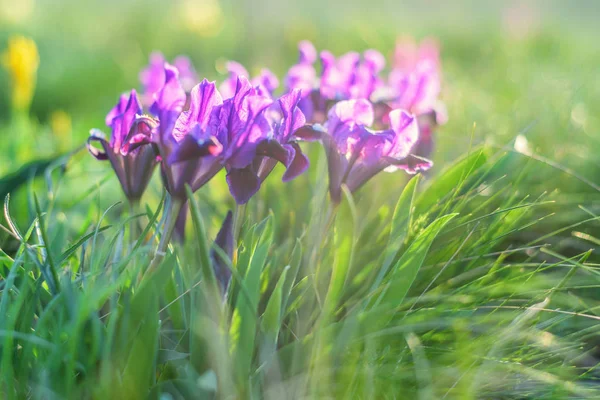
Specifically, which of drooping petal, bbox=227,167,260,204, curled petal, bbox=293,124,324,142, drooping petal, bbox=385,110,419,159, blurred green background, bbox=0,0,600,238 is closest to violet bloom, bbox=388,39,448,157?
blurred green background, bbox=0,0,600,238

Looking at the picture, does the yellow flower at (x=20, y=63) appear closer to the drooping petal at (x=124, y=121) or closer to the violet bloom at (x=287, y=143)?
the drooping petal at (x=124, y=121)

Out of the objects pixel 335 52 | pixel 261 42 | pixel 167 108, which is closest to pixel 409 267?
pixel 167 108

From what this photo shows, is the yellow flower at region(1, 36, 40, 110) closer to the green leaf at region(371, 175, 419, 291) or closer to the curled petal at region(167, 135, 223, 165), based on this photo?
the curled petal at region(167, 135, 223, 165)

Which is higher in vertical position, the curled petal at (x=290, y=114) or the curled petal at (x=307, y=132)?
the curled petal at (x=290, y=114)

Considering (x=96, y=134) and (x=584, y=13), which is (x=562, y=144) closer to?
(x=96, y=134)

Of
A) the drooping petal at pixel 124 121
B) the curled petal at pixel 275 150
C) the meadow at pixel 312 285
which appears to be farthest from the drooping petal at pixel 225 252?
the drooping petal at pixel 124 121
